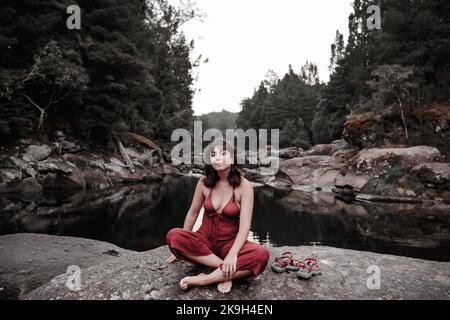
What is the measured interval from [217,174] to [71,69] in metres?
15.6

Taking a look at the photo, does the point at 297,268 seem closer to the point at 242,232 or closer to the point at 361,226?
the point at 242,232

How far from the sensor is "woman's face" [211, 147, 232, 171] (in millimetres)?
3330

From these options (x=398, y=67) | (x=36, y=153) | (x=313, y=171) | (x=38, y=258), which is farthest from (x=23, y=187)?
(x=398, y=67)

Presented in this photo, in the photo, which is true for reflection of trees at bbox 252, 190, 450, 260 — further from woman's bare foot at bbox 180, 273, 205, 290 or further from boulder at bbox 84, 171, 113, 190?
boulder at bbox 84, 171, 113, 190

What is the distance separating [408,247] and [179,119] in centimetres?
3087

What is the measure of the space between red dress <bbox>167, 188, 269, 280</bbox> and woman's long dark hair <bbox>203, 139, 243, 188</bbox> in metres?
0.16

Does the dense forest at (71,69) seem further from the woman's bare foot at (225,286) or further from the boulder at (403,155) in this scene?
the boulder at (403,155)

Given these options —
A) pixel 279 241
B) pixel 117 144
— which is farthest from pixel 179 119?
pixel 279 241

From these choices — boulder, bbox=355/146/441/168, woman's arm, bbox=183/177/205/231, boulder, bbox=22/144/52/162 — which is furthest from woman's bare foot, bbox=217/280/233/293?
boulder, bbox=355/146/441/168

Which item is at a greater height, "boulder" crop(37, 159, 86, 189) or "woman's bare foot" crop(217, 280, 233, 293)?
"boulder" crop(37, 159, 86, 189)

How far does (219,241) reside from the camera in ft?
11.1

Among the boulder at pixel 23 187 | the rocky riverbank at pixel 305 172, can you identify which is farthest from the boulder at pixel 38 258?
the rocky riverbank at pixel 305 172

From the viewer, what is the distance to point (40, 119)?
16312mm

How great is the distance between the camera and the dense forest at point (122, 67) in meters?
15.6
